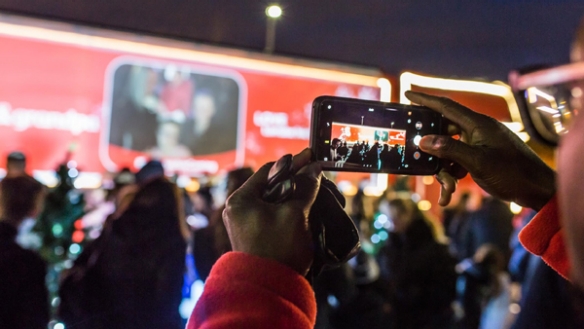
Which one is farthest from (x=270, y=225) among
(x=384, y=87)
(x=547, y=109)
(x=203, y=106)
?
(x=384, y=87)

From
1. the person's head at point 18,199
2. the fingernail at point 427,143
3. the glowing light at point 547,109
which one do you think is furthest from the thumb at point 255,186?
the person's head at point 18,199

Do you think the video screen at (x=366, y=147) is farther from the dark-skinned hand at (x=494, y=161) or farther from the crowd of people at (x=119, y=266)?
the crowd of people at (x=119, y=266)

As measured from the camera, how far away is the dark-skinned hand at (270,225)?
53cm

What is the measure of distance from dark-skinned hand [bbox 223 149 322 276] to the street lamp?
203 cm

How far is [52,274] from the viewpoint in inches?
76.2

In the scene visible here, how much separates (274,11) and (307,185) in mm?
2118

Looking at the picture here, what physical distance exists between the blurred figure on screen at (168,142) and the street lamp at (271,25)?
757 mm

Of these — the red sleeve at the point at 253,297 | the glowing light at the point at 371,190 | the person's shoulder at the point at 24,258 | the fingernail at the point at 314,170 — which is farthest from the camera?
the glowing light at the point at 371,190

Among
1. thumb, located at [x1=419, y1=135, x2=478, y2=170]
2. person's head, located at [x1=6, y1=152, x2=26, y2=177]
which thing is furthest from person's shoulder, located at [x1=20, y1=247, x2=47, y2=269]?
thumb, located at [x1=419, y1=135, x2=478, y2=170]

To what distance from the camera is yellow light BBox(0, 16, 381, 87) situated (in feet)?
8.11

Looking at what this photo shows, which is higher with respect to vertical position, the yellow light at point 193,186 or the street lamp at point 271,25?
the street lamp at point 271,25

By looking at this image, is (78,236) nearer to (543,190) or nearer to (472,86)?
(543,190)

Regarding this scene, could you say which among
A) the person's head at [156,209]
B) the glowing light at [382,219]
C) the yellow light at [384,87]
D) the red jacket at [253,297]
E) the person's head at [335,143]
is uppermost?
the yellow light at [384,87]

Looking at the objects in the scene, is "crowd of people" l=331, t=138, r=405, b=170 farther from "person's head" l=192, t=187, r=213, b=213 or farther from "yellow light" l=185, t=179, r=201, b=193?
"yellow light" l=185, t=179, r=201, b=193
